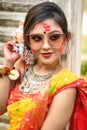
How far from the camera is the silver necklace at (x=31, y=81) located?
1616 mm

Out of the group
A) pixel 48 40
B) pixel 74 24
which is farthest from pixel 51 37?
pixel 74 24

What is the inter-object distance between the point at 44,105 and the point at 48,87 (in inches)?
3.2

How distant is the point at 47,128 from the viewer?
1.51 metres

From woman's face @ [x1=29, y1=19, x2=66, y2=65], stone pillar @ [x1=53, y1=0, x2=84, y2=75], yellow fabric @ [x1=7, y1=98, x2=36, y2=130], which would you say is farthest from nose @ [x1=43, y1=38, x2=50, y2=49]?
stone pillar @ [x1=53, y1=0, x2=84, y2=75]

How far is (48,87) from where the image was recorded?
1.52m

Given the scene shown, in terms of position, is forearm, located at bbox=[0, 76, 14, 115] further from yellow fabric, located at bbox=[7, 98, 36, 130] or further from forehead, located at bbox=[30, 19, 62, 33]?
forehead, located at bbox=[30, 19, 62, 33]

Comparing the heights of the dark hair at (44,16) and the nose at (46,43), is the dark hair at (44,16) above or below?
above

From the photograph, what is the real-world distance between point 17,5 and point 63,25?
0.83 meters

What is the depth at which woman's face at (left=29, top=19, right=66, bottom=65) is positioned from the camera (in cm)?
153

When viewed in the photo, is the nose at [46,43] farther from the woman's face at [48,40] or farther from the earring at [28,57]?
the earring at [28,57]

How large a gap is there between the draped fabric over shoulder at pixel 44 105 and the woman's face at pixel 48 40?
0.31 feet

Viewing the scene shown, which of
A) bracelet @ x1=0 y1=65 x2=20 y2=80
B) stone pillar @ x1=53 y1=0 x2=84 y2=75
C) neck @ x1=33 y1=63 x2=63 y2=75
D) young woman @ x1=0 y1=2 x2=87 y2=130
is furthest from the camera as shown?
stone pillar @ x1=53 y1=0 x2=84 y2=75

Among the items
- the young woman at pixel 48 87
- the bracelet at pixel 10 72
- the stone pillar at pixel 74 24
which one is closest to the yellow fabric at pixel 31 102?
the young woman at pixel 48 87

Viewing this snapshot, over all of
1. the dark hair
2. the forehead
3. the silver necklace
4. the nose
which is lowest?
the silver necklace
